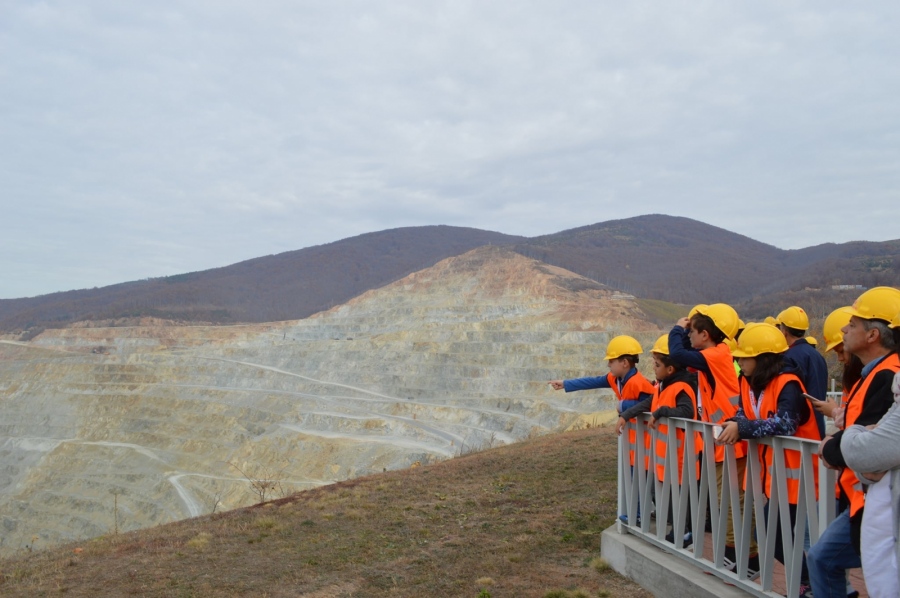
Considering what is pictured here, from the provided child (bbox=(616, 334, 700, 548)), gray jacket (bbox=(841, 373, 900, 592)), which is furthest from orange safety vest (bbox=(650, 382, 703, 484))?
gray jacket (bbox=(841, 373, 900, 592))

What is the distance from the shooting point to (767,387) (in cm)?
431

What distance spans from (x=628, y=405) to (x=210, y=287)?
509 ft

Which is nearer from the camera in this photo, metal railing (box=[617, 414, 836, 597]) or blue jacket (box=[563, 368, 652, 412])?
metal railing (box=[617, 414, 836, 597])

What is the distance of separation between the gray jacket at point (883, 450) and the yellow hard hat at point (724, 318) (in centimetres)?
240

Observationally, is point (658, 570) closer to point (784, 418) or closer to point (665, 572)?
point (665, 572)

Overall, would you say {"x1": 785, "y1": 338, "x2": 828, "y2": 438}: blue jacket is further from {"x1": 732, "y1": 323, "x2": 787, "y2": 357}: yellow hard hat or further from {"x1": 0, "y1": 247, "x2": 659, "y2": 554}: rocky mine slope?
{"x1": 0, "y1": 247, "x2": 659, "y2": 554}: rocky mine slope

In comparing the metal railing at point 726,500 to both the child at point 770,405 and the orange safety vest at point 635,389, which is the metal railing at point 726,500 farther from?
the orange safety vest at point 635,389

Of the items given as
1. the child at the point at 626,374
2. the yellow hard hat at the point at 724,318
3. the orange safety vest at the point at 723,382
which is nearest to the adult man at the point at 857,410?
the orange safety vest at the point at 723,382

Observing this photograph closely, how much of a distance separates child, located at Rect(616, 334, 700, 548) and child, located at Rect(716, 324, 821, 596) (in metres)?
0.74

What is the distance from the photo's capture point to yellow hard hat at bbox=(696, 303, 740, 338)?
5312 mm

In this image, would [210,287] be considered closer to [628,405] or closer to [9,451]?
[9,451]

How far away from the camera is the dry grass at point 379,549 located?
622cm

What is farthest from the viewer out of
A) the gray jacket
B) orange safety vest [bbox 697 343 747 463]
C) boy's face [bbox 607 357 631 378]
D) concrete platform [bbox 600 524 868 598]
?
boy's face [bbox 607 357 631 378]

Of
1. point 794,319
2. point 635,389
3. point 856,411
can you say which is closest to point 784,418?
point 856,411
